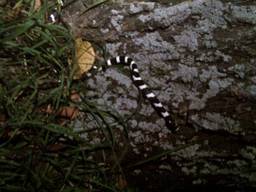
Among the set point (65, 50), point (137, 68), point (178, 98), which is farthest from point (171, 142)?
point (65, 50)

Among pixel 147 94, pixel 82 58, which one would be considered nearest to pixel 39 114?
pixel 82 58

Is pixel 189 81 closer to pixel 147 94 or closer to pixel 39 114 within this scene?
pixel 147 94

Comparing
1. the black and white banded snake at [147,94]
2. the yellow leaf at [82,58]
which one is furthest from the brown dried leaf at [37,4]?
the black and white banded snake at [147,94]

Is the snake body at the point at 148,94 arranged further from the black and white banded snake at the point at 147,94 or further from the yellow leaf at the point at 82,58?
the yellow leaf at the point at 82,58

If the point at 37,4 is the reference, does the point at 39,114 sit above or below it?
below

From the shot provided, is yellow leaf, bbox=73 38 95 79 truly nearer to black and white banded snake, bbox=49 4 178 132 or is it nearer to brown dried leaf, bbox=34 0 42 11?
black and white banded snake, bbox=49 4 178 132

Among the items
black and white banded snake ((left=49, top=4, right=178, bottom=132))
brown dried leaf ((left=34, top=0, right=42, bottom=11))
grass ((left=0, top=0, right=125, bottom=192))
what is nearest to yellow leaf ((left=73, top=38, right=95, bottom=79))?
grass ((left=0, top=0, right=125, bottom=192))
